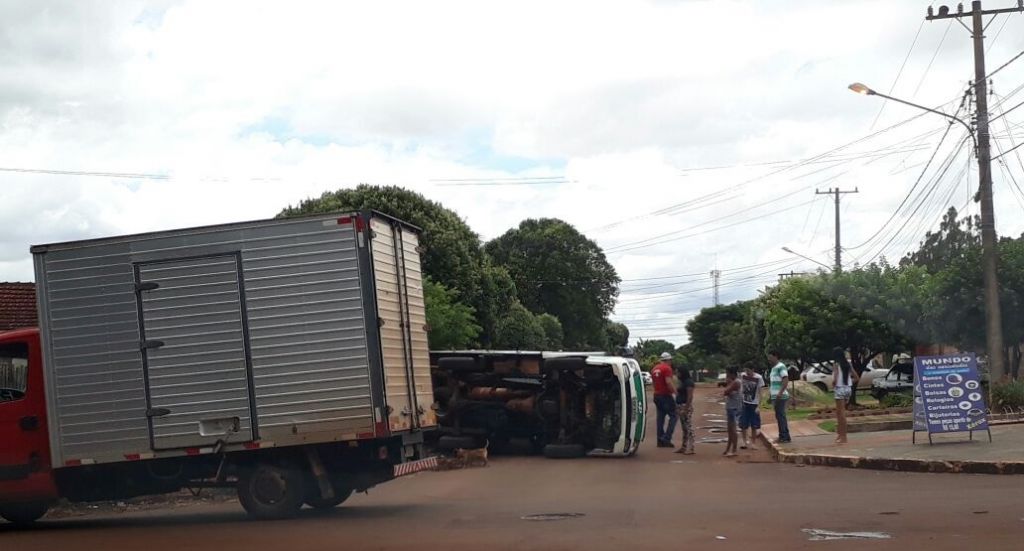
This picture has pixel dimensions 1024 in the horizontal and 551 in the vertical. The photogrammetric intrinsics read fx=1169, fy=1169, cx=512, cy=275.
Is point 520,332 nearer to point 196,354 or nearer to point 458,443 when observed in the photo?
point 458,443

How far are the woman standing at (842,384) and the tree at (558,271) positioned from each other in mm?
40667

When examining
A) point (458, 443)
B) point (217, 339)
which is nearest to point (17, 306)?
point (458, 443)

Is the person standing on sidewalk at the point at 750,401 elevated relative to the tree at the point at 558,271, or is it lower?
lower

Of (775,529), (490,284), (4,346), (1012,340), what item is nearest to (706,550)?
(775,529)

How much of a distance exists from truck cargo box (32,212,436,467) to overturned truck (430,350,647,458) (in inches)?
297

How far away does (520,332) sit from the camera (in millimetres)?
55219

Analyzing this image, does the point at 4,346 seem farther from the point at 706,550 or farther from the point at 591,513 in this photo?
the point at 706,550

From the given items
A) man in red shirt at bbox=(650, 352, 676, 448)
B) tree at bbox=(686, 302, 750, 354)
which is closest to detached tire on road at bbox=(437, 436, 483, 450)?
man in red shirt at bbox=(650, 352, 676, 448)

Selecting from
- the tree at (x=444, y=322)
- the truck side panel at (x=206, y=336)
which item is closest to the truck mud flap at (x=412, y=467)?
the truck side panel at (x=206, y=336)

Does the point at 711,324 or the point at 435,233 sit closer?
the point at 435,233

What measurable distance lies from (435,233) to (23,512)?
2434 cm

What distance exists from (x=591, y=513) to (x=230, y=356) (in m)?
4.42

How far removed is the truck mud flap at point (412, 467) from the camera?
541 inches

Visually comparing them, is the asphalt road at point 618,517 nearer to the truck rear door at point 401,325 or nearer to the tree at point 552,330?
the truck rear door at point 401,325
